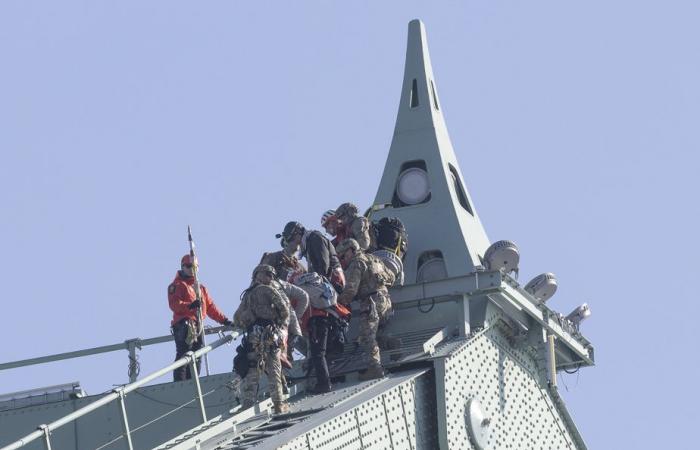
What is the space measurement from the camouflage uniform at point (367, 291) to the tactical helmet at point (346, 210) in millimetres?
1585

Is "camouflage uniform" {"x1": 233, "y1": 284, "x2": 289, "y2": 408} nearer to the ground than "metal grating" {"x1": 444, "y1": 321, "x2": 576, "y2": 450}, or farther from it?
farther from it

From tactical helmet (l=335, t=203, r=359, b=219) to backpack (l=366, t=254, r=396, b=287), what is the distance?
1.34 m

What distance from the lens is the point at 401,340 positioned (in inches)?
1061

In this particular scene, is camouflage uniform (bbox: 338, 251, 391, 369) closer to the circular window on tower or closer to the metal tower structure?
the metal tower structure

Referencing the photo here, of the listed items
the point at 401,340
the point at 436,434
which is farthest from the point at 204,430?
the point at 401,340

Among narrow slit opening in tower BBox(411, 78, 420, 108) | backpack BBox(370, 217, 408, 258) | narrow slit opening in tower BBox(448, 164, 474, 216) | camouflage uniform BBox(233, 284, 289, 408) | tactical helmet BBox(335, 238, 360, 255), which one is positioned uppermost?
narrow slit opening in tower BBox(411, 78, 420, 108)

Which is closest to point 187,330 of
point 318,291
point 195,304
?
point 195,304

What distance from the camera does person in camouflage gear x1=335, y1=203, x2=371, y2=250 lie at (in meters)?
27.4

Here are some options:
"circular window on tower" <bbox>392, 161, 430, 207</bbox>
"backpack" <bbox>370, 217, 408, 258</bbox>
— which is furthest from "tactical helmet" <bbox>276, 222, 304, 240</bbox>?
"circular window on tower" <bbox>392, 161, 430, 207</bbox>

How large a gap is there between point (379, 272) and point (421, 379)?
202cm

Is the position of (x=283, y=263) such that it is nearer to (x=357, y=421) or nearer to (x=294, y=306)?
(x=294, y=306)

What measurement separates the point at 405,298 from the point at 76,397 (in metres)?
5.22

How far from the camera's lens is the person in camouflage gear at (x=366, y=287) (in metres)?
25.4

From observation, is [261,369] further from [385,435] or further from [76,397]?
[76,397]
